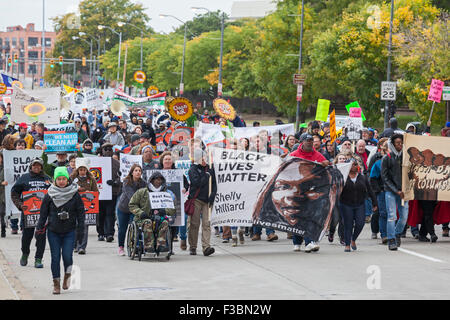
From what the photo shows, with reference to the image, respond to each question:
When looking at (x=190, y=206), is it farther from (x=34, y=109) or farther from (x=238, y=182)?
(x=34, y=109)

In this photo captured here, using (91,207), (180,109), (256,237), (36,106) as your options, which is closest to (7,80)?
(36,106)

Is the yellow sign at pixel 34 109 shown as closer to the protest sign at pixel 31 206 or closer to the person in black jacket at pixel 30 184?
the person in black jacket at pixel 30 184

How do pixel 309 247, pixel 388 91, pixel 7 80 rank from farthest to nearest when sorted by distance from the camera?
pixel 7 80 → pixel 388 91 → pixel 309 247

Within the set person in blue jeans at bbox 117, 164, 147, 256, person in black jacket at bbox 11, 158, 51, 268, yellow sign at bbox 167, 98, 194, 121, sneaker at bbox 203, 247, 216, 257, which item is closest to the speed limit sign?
yellow sign at bbox 167, 98, 194, 121

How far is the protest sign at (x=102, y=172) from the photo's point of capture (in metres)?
16.1

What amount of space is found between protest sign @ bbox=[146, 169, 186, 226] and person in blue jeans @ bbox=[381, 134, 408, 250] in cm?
332

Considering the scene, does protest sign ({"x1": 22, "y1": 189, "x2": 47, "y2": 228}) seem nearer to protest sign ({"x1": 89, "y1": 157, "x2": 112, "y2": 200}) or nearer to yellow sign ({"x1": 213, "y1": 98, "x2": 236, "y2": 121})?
protest sign ({"x1": 89, "y1": 157, "x2": 112, "y2": 200})

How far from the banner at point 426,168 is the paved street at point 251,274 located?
903mm

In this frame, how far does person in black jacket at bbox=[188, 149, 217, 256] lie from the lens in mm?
14125

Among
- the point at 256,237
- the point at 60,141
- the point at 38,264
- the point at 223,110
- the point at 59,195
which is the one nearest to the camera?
the point at 59,195

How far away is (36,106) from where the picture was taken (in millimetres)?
27000

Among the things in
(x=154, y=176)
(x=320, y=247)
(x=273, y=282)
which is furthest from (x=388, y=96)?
(x=273, y=282)

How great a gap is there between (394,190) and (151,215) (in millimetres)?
4048
